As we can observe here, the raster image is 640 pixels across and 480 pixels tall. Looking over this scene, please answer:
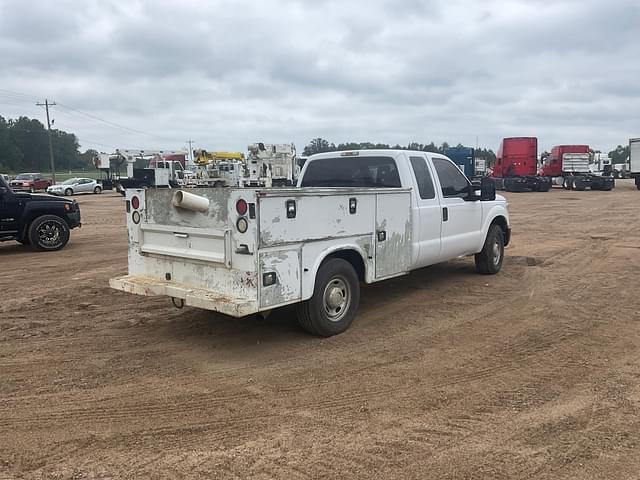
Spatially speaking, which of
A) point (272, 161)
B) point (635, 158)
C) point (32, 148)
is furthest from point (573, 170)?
point (32, 148)

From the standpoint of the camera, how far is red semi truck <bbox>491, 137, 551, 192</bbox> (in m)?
37.2

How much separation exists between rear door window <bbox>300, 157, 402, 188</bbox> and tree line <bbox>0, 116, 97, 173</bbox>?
103155 mm

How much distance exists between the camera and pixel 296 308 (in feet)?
18.4

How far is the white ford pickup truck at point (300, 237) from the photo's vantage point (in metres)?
4.96

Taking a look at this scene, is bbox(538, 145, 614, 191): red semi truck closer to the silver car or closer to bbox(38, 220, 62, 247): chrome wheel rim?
the silver car

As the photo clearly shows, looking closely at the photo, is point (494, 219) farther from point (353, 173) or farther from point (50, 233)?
point (50, 233)

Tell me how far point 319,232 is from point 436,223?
7.84 feet

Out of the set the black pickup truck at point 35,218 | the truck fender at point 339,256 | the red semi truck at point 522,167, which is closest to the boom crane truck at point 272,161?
the red semi truck at point 522,167

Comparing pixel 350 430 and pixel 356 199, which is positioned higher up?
pixel 356 199

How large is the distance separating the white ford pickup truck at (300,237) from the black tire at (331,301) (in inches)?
0.4

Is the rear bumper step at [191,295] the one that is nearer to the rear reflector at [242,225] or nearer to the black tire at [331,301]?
the rear reflector at [242,225]

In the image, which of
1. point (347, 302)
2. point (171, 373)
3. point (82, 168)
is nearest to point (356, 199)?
point (347, 302)

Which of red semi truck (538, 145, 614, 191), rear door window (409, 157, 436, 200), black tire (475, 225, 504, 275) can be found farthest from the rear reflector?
red semi truck (538, 145, 614, 191)

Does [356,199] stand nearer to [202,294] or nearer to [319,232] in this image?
[319,232]
